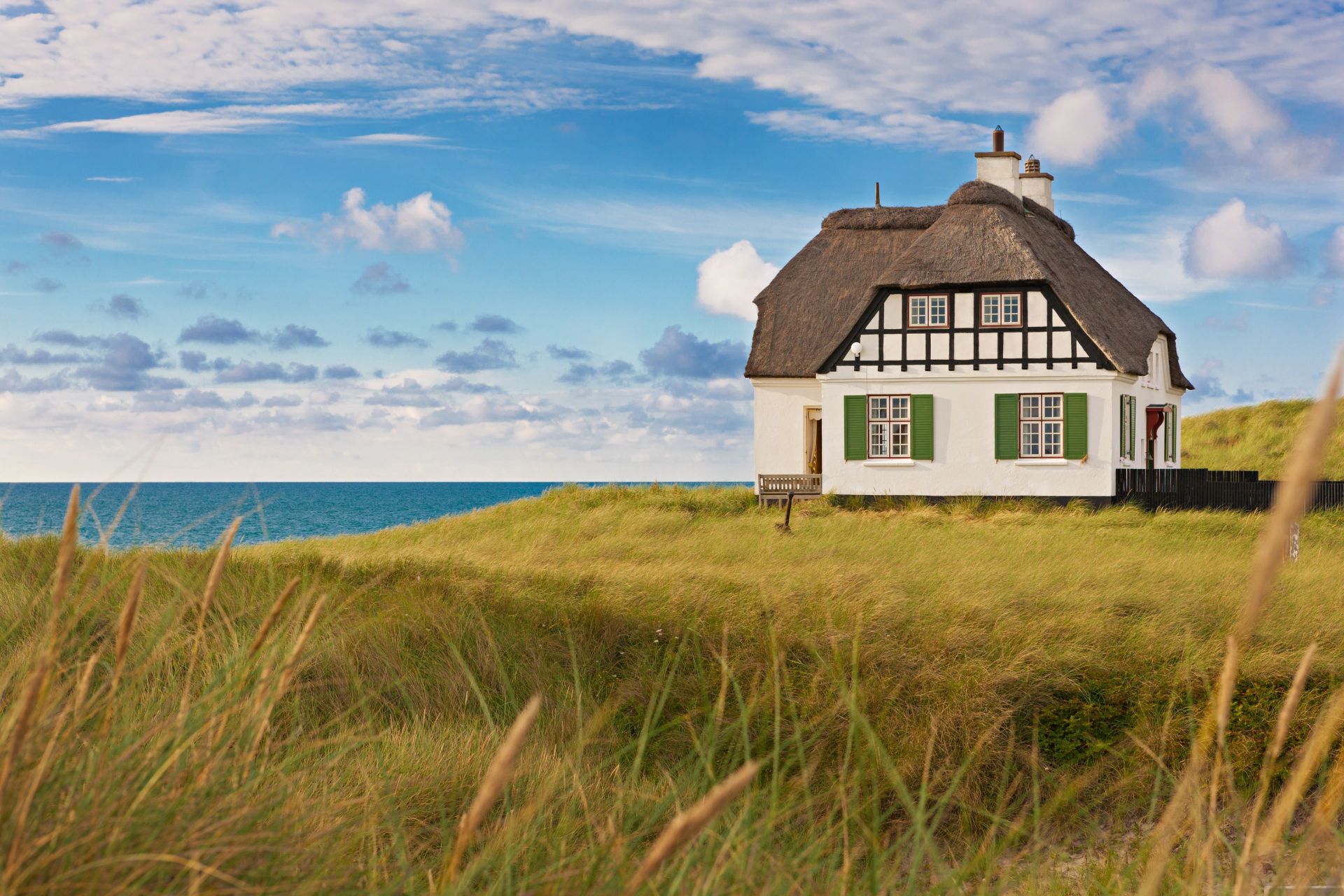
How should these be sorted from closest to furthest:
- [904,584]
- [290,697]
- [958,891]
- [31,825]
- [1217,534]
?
[31,825] → [958,891] → [290,697] → [904,584] → [1217,534]

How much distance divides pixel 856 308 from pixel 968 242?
263 cm

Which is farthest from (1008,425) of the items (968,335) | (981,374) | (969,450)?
(968,335)

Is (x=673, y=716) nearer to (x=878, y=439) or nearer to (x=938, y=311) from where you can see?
(x=878, y=439)

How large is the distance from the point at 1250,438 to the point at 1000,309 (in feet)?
51.6

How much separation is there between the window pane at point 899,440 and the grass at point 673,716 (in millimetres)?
5870

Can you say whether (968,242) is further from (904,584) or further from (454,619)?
(454,619)

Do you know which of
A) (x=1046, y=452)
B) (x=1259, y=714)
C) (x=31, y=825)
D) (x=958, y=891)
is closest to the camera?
(x=31, y=825)

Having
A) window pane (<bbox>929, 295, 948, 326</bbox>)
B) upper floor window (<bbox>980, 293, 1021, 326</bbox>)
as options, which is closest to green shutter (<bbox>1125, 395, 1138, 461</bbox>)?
upper floor window (<bbox>980, 293, 1021, 326</bbox>)

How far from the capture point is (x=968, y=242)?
2186 centimetres

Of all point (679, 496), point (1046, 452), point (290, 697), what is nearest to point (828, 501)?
point (679, 496)

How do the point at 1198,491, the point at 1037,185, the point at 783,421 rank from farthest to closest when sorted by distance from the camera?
the point at 1037,185 → the point at 783,421 → the point at 1198,491

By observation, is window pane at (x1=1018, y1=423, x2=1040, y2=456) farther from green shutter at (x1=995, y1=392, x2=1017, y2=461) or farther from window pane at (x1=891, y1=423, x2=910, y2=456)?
window pane at (x1=891, y1=423, x2=910, y2=456)

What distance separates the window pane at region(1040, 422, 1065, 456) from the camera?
21.3m

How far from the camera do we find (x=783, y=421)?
24.5 metres
